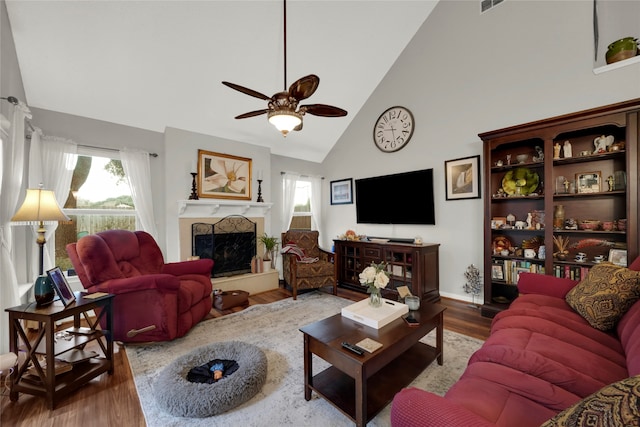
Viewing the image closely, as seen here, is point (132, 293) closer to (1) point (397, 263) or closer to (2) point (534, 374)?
(2) point (534, 374)

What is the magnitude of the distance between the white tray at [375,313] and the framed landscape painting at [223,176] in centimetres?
290

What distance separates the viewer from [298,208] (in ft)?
17.6

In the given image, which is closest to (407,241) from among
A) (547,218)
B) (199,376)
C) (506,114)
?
(547,218)

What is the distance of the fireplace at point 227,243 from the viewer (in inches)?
154

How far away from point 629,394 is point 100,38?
397 cm

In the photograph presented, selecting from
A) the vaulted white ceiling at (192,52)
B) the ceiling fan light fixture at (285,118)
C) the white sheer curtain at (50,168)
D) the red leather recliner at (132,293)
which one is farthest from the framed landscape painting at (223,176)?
the ceiling fan light fixture at (285,118)

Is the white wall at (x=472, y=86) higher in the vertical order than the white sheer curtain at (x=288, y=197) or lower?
higher

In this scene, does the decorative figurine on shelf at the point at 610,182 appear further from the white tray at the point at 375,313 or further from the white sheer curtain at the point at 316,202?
the white sheer curtain at the point at 316,202

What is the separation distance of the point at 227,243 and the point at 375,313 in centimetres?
290

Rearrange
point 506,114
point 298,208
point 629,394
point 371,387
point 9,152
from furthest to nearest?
point 298,208 < point 506,114 < point 9,152 < point 371,387 < point 629,394

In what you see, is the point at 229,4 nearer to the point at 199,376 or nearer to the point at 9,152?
the point at 9,152

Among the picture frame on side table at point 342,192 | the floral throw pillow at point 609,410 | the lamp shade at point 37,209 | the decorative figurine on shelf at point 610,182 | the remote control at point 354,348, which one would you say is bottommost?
the remote control at point 354,348

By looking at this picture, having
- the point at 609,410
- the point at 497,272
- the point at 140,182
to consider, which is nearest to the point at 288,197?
the point at 140,182

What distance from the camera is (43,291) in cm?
179
